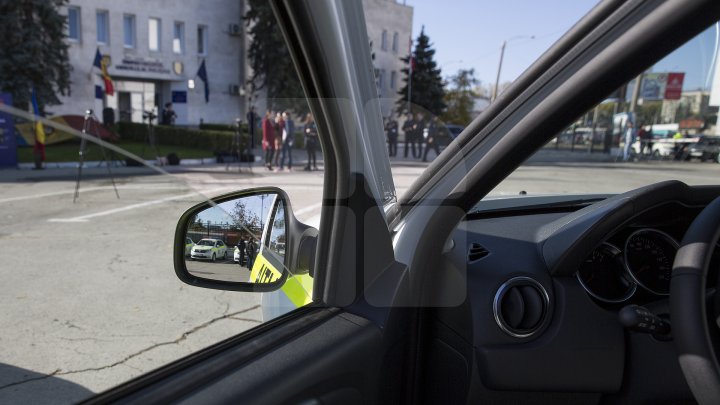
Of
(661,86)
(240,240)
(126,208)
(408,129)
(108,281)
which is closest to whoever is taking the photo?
(661,86)

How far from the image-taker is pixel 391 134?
1582 mm

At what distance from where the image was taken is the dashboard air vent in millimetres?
1501

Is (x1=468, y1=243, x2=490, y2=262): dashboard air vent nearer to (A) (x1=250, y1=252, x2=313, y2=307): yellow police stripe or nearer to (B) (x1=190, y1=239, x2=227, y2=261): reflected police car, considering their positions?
(A) (x1=250, y1=252, x2=313, y2=307): yellow police stripe

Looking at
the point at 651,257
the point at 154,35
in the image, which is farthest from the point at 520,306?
the point at 154,35

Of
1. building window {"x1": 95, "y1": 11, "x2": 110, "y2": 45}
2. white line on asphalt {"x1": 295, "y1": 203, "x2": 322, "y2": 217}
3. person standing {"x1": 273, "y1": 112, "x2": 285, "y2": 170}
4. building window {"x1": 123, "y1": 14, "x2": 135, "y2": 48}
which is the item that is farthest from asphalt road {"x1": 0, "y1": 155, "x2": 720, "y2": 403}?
building window {"x1": 95, "y1": 11, "x2": 110, "y2": 45}

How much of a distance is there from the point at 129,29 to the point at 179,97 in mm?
391

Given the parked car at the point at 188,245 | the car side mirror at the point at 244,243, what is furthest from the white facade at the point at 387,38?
the parked car at the point at 188,245

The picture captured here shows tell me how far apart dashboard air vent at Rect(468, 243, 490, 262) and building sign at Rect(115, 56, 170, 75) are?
1057mm

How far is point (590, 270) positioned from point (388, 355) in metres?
0.72

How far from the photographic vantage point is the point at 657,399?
4.81 ft

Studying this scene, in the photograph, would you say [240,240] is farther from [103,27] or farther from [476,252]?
[103,27]

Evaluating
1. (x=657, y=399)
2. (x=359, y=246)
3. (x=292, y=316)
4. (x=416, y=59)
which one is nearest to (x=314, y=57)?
(x=359, y=246)

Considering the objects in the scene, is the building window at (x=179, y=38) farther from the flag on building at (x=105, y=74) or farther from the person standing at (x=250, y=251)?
the person standing at (x=250, y=251)

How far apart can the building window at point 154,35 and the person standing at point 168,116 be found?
0.23 m
